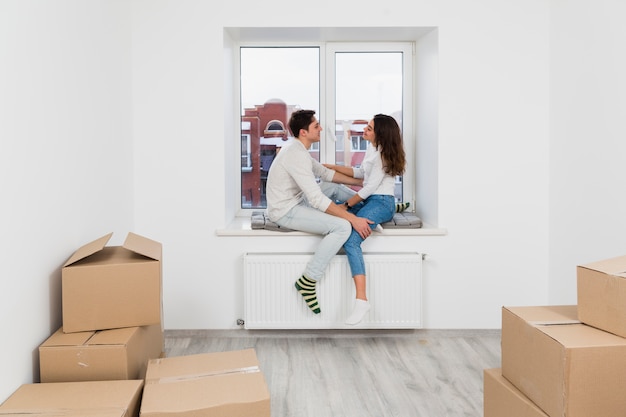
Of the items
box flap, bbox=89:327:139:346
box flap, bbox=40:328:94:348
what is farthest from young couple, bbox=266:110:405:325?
box flap, bbox=40:328:94:348

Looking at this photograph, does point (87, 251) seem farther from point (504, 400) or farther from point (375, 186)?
point (375, 186)

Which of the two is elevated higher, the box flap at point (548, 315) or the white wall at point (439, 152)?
the white wall at point (439, 152)

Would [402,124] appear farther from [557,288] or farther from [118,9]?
[118,9]

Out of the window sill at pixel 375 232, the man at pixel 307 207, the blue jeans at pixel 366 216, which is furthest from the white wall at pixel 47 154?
the blue jeans at pixel 366 216

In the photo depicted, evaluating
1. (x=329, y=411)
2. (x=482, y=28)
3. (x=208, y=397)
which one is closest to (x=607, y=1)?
(x=482, y=28)

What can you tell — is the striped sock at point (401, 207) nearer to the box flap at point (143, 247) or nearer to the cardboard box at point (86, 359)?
the box flap at point (143, 247)

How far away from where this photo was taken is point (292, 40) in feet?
13.9

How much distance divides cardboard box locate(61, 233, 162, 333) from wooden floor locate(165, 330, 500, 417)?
76 centimetres

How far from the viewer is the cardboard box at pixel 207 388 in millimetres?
2000

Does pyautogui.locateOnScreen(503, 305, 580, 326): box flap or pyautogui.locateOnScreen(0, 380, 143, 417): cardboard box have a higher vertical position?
pyautogui.locateOnScreen(503, 305, 580, 326): box flap

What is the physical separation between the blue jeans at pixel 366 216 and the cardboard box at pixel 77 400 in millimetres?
1755

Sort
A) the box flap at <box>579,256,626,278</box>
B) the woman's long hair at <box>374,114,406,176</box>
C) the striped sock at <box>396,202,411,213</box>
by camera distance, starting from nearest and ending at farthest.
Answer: the box flap at <box>579,256,626,278</box>, the woman's long hair at <box>374,114,406,176</box>, the striped sock at <box>396,202,411,213</box>

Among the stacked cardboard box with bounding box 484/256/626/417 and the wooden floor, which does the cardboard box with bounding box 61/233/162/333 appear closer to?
the wooden floor

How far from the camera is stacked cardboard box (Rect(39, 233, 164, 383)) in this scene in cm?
234
